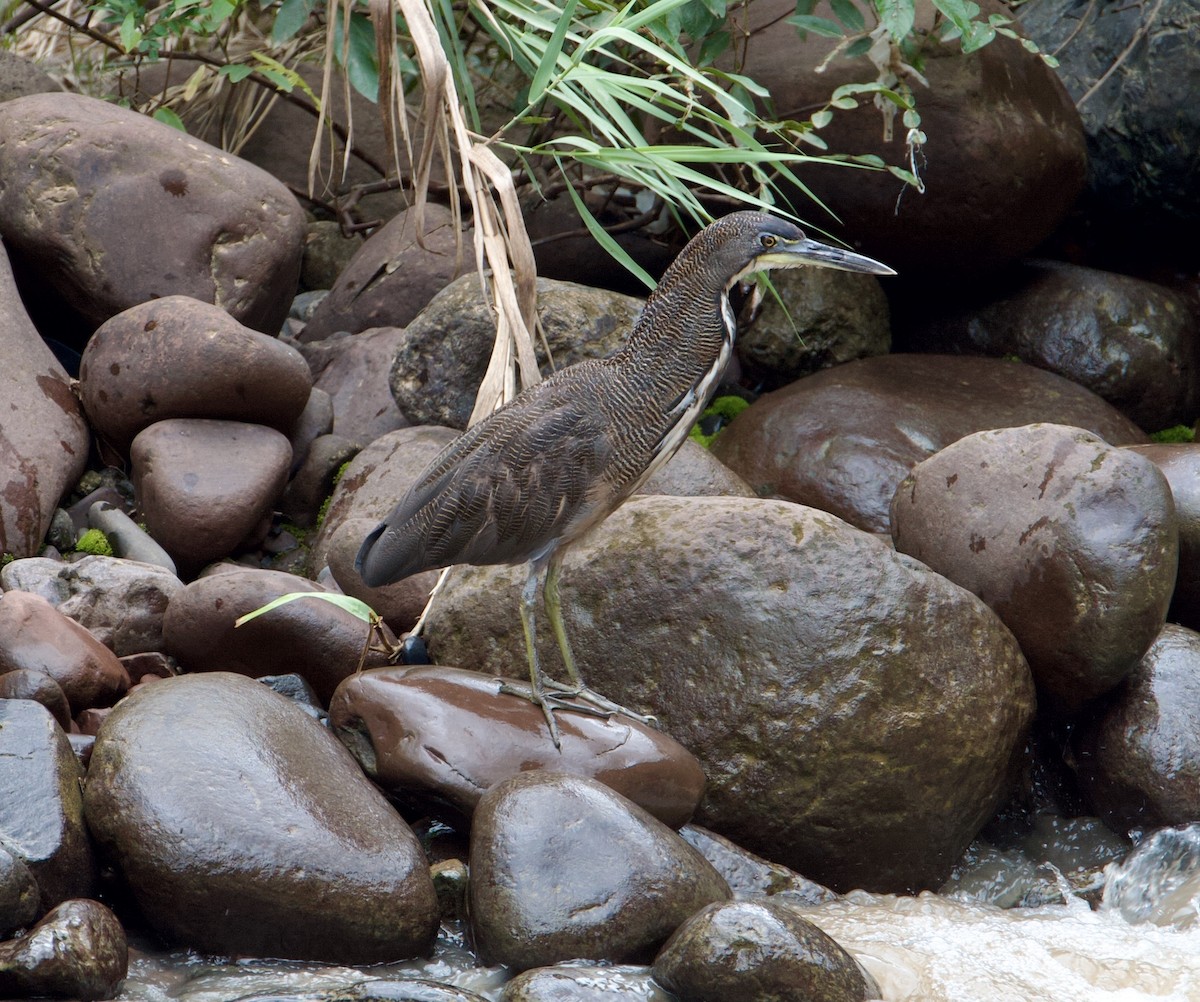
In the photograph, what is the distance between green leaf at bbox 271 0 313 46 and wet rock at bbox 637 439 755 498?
93.0 inches

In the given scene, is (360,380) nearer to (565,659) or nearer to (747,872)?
(565,659)

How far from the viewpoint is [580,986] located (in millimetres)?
3234

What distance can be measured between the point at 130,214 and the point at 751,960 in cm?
465

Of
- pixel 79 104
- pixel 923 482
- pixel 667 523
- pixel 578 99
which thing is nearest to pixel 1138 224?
pixel 923 482

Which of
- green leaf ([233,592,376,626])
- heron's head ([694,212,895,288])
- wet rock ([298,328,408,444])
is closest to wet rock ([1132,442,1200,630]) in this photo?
heron's head ([694,212,895,288])

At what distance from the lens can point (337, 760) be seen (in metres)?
3.80

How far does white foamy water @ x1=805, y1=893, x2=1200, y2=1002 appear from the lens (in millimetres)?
3670

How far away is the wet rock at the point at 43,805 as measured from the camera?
3.33m

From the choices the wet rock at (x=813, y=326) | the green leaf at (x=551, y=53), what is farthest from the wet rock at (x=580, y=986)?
the wet rock at (x=813, y=326)

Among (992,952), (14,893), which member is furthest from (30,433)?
(992,952)

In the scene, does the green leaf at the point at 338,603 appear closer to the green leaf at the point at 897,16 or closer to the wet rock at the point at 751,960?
the wet rock at the point at 751,960

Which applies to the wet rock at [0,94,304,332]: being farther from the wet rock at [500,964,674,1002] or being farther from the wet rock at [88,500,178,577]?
the wet rock at [500,964,674,1002]

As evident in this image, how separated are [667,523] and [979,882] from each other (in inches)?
62.6

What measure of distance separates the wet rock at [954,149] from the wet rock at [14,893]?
496 centimetres
